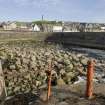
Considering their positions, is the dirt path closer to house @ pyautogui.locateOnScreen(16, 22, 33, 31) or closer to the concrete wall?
the concrete wall

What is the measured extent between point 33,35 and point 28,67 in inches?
1904

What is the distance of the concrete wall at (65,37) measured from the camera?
208ft

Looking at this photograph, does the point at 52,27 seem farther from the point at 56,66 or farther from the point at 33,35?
the point at 56,66

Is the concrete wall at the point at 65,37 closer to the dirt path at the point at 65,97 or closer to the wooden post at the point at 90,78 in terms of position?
the dirt path at the point at 65,97

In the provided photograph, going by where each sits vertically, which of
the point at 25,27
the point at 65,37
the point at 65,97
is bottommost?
the point at 25,27

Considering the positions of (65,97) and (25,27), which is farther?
(25,27)

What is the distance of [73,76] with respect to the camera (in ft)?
58.9

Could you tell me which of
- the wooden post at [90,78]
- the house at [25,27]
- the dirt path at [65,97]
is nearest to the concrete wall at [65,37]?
the house at [25,27]

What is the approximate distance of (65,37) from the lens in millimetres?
71500

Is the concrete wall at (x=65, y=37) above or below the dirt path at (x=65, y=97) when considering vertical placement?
below

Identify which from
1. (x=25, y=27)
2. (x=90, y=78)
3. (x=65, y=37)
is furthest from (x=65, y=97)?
(x=25, y=27)

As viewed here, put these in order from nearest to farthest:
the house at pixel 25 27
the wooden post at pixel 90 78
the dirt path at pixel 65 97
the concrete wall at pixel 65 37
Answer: the wooden post at pixel 90 78, the dirt path at pixel 65 97, the concrete wall at pixel 65 37, the house at pixel 25 27

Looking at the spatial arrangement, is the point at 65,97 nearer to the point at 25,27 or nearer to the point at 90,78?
the point at 90,78

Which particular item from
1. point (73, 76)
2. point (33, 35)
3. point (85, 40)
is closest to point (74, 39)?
point (85, 40)
